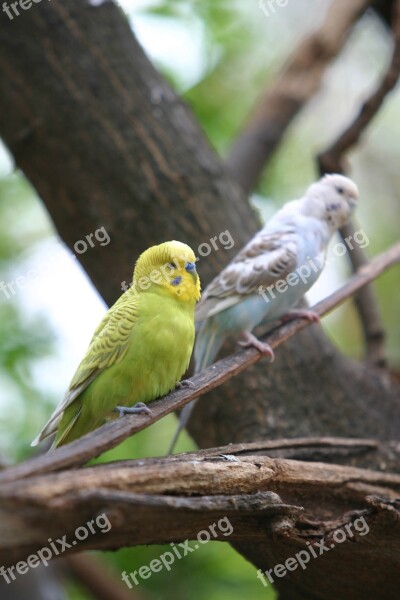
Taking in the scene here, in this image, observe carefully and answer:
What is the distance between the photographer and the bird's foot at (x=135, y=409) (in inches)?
115

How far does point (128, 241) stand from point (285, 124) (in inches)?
91.2

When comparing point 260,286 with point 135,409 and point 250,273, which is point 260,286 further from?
point 135,409

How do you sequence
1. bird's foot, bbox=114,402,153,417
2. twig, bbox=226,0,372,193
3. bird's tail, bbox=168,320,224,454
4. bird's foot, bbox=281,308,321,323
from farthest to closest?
twig, bbox=226,0,372,193
bird's tail, bbox=168,320,224,454
bird's foot, bbox=281,308,321,323
bird's foot, bbox=114,402,153,417

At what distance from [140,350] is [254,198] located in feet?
14.2

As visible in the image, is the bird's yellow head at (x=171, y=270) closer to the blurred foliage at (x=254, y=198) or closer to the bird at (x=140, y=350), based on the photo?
the bird at (x=140, y=350)

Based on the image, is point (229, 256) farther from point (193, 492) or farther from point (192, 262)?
point (193, 492)

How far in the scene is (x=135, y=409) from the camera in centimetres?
296

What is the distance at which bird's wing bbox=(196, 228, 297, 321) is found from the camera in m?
4.07

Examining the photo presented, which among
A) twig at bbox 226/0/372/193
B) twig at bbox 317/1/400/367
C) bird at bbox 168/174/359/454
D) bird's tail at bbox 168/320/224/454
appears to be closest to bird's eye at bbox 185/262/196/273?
bird at bbox 168/174/359/454

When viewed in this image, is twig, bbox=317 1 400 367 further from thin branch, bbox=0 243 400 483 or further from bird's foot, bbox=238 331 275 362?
bird's foot, bbox=238 331 275 362

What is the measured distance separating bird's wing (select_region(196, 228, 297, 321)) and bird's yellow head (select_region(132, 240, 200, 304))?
2.73ft

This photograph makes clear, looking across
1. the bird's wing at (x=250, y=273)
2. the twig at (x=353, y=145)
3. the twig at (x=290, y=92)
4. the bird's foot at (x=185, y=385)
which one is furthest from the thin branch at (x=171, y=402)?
the twig at (x=290, y=92)

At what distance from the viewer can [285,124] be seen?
6062 mm

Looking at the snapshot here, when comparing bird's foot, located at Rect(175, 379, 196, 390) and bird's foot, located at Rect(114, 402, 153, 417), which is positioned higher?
bird's foot, located at Rect(114, 402, 153, 417)
